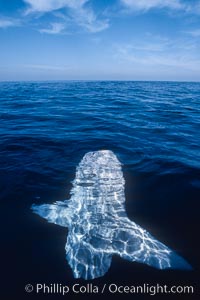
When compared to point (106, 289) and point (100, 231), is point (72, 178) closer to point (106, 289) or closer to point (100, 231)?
point (100, 231)

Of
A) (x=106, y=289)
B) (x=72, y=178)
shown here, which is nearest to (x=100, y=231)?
(x=106, y=289)

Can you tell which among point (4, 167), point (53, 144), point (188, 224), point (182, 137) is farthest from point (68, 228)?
point (182, 137)

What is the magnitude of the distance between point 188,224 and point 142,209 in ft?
4.80

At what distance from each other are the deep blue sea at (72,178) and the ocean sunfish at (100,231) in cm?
21

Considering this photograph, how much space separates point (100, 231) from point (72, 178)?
3277mm

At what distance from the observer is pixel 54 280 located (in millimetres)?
5129

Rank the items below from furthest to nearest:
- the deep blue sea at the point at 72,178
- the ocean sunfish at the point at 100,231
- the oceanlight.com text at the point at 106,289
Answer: the ocean sunfish at the point at 100,231 → the deep blue sea at the point at 72,178 → the oceanlight.com text at the point at 106,289

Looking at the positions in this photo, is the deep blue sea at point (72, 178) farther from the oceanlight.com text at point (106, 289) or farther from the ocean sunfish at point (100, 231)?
the ocean sunfish at point (100, 231)

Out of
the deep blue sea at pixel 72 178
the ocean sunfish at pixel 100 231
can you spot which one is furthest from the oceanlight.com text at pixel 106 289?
the ocean sunfish at pixel 100 231

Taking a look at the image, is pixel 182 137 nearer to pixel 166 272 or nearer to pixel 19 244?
pixel 166 272

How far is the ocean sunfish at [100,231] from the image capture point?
547 cm

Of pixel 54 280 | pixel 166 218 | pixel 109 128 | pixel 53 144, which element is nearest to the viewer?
pixel 54 280

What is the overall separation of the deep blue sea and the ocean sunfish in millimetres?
209

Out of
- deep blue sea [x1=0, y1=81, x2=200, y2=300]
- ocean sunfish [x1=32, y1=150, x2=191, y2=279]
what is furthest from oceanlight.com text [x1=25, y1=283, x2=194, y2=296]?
ocean sunfish [x1=32, y1=150, x2=191, y2=279]
